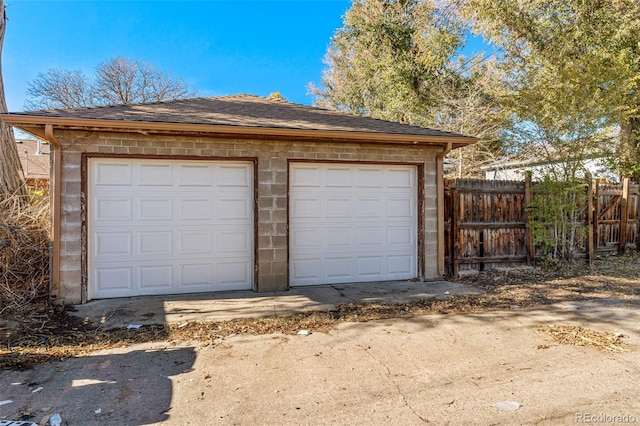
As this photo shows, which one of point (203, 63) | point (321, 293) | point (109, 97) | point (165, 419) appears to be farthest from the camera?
point (109, 97)

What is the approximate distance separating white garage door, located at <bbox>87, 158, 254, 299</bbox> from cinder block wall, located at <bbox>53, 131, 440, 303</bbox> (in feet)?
0.58

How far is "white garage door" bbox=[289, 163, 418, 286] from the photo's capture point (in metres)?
6.38

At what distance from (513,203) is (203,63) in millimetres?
16596

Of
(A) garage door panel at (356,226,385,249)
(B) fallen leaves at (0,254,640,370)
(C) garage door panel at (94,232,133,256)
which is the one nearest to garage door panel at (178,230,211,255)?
(C) garage door panel at (94,232,133,256)

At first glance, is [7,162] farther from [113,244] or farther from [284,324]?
[284,324]

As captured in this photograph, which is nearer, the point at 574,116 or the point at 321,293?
the point at 321,293

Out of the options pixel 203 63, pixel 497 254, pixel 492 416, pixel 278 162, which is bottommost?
pixel 492 416

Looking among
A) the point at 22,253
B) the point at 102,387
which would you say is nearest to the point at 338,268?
the point at 102,387

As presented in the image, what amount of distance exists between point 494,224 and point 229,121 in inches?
215

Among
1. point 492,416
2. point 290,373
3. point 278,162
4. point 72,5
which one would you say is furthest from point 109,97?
point 492,416

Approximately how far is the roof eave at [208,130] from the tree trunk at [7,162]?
7.50 feet

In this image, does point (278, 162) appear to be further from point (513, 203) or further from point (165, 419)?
point (513, 203)

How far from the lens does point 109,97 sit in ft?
69.3

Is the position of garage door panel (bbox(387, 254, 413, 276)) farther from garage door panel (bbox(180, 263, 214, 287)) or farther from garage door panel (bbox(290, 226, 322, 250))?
garage door panel (bbox(180, 263, 214, 287))
